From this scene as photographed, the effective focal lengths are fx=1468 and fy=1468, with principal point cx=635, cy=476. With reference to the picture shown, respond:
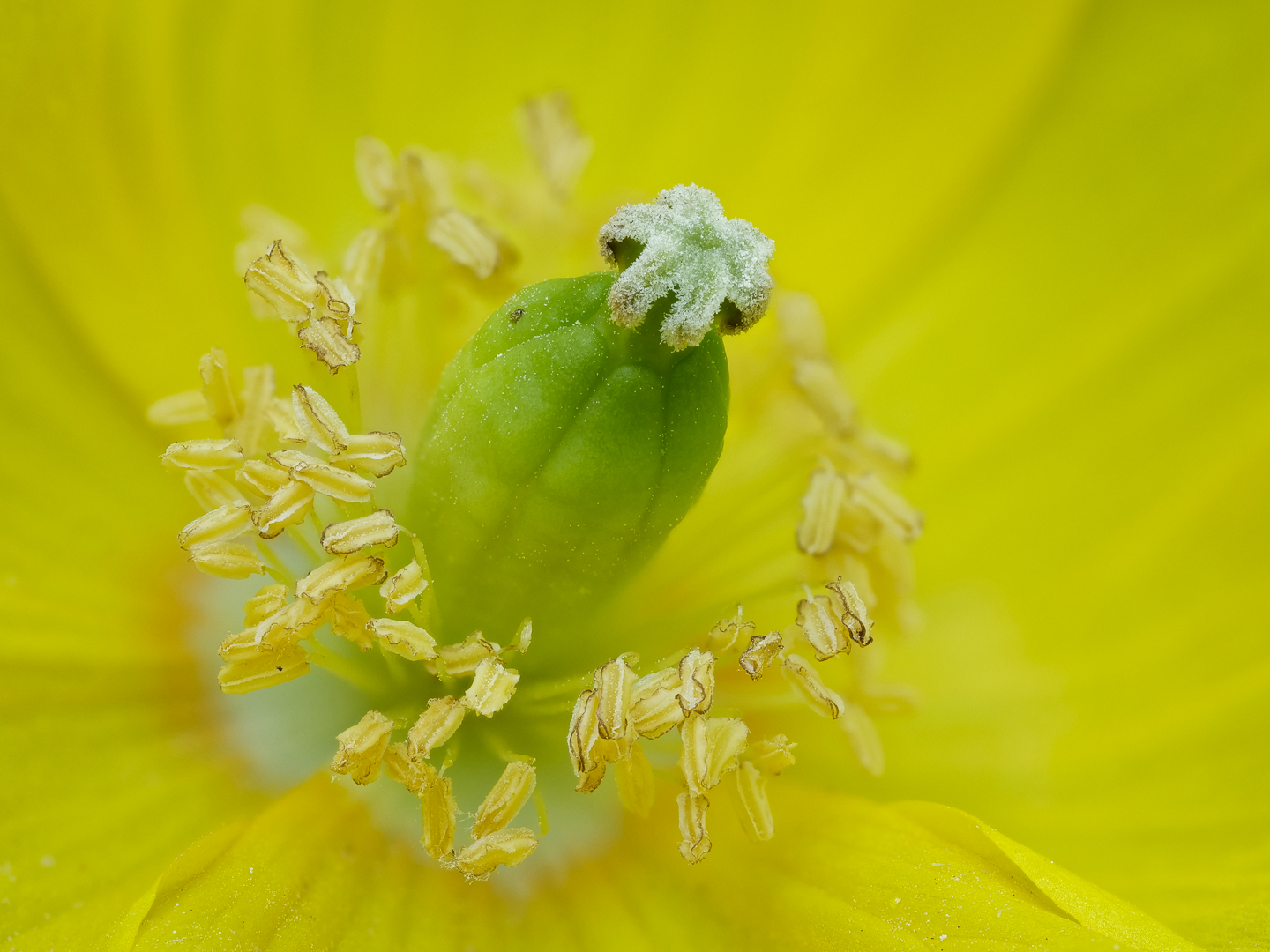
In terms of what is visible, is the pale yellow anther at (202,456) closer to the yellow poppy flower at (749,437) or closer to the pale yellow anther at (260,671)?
the yellow poppy flower at (749,437)

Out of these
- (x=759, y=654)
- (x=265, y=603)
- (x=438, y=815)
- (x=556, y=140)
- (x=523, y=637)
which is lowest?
(x=438, y=815)

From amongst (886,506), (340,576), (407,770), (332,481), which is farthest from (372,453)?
(886,506)

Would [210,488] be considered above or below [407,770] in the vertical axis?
above

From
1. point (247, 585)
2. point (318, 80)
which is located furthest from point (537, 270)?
point (247, 585)

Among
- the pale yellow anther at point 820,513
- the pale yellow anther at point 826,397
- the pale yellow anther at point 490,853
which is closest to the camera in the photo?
the pale yellow anther at point 490,853

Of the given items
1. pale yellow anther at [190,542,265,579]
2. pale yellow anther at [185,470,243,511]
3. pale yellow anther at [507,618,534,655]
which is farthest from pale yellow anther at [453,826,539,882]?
pale yellow anther at [185,470,243,511]

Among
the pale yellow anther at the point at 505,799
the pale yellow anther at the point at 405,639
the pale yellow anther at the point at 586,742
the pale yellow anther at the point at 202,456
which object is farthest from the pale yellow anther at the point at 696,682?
the pale yellow anther at the point at 202,456

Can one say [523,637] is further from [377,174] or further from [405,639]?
[377,174]
